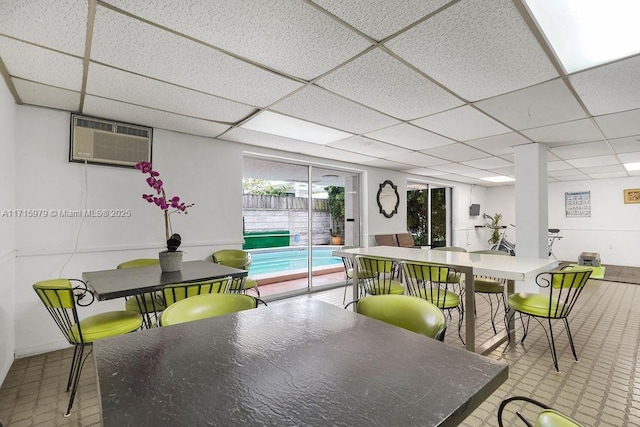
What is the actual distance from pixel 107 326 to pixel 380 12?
2533 millimetres

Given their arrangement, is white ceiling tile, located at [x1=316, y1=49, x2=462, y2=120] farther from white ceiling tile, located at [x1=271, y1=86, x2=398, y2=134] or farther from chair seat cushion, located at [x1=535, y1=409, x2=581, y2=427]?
chair seat cushion, located at [x1=535, y1=409, x2=581, y2=427]

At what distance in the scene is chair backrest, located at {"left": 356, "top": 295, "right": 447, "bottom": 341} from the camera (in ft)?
4.42

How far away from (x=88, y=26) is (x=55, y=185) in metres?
1.97

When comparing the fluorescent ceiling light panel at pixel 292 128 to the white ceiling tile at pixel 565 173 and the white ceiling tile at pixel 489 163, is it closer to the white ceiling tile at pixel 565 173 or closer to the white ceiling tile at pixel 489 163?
the white ceiling tile at pixel 489 163

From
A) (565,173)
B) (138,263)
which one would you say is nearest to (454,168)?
(565,173)

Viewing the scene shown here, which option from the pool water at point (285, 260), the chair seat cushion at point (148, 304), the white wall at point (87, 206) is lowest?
the pool water at point (285, 260)

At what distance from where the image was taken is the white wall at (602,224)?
297 inches

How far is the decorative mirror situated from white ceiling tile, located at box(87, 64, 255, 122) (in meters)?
3.79

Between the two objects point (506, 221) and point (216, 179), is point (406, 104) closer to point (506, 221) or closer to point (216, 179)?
point (216, 179)

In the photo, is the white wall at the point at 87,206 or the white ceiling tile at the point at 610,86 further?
the white wall at the point at 87,206

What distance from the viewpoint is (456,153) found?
15.8 ft

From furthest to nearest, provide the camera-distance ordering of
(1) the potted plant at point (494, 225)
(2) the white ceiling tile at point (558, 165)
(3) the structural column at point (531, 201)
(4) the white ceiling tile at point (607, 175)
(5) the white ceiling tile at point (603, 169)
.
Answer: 1. (1) the potted plant at point (494, 225)
2. (4) the white ceiling tile at point (607, 175)
3. (5) the white ceiling tile at point (603, 169)
4. (2) the white ceiling tile at point (558, 165)
5. (3) the structural column at point (531, 201)

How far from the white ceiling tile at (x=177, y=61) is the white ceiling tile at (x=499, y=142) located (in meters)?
2.82

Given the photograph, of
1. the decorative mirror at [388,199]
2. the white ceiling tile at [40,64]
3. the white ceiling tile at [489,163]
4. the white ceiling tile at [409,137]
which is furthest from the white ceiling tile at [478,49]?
the decorative mirror at [388,199]
